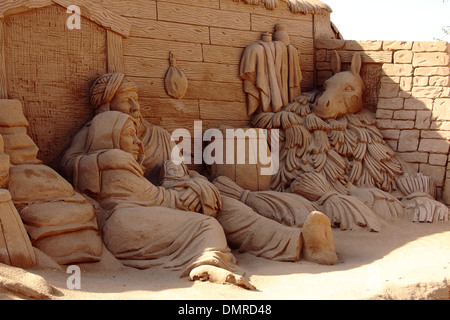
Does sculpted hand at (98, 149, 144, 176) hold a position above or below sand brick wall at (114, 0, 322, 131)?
below

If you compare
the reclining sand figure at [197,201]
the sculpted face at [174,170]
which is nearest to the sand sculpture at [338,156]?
the reclining sand figure at [197,201]

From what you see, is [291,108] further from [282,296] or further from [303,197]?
[282,296]

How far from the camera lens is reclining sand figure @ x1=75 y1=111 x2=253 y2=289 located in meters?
5.40

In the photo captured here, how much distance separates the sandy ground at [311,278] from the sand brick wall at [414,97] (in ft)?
5.38

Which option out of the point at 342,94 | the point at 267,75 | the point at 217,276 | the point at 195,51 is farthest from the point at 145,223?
the point at 342,94

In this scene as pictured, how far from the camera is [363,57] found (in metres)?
8.30

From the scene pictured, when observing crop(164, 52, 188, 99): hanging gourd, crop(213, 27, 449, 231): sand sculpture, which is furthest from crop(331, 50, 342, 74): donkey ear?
crop(164, 52, 188, 99): hanging gourd

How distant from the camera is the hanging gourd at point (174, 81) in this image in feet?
23.9

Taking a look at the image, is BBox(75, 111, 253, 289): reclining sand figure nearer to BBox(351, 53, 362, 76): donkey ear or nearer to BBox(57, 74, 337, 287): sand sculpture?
BBox(57, 74, 337, 287): sand sculpture

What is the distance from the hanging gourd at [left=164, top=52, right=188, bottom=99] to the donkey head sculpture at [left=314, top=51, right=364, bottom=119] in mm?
1709

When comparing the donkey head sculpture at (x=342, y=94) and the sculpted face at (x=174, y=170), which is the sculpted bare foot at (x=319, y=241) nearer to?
the sculpted face at (x=174, y=170)

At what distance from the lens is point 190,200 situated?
6086 mm

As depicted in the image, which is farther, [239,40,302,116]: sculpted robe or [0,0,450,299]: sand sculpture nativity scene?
[239,40,302,116]: sculpted robe

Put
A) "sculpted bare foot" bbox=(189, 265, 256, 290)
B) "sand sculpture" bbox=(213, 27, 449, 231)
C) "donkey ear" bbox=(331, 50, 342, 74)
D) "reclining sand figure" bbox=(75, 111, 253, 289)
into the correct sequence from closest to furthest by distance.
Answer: "sculpted bare foot" bbox=(189, 265, 256, 290) → "reclining sand figure" bbox=(75, 111, 253, 289) → "sand sculpture" bbox=(213, 27, 449, 231) → "donkey ear" bbox=(331, 50, 342, 74)
